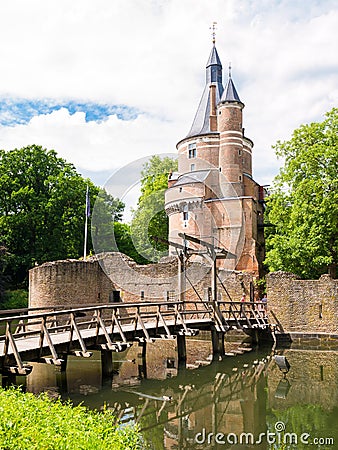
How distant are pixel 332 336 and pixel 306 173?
7601mm

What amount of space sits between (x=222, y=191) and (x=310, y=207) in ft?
42.7

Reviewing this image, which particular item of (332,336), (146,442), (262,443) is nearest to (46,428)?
(146,442)

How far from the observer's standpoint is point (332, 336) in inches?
735

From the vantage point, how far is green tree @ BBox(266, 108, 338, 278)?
21156mm

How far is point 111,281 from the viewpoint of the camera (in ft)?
82.0

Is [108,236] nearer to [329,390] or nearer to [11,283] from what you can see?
[11,283]

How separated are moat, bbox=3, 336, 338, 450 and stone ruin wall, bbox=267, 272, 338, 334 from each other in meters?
3.13

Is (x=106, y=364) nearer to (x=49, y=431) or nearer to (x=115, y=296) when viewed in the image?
(x=49, y=431)

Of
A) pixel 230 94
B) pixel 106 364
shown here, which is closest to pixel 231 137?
pixel 230 94

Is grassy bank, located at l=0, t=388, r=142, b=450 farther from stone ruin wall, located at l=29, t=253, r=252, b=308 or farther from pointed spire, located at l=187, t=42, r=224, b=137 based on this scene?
pointed spire, located at l=187, t=42, r=224, b=137

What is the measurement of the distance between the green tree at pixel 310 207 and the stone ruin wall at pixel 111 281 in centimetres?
255

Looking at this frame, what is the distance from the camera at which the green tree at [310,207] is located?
69.4 ft

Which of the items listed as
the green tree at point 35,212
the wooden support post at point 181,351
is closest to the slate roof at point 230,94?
the green tree at point 35,212

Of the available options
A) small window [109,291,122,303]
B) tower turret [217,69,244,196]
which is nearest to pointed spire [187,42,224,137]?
tower turret [217,69,244,196]
